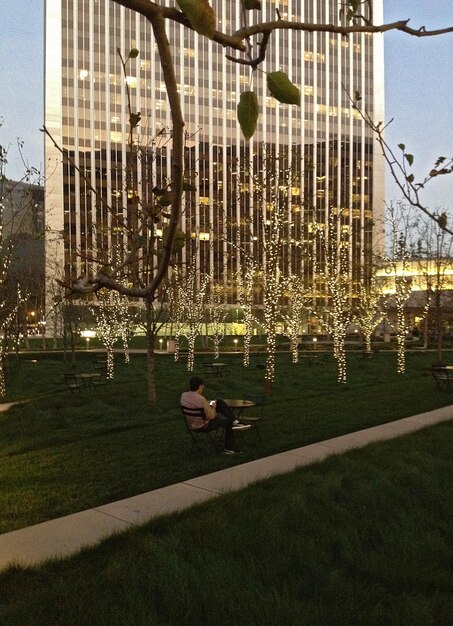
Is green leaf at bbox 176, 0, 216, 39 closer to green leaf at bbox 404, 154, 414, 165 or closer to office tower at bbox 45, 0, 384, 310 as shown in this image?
green leaf at bbox 404, 154, 414, 165

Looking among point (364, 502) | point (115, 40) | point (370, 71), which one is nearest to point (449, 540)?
point (364, 502)

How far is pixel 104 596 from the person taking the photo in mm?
4355

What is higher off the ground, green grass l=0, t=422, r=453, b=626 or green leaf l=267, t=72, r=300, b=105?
green leaf l=267, t=72, r=300, b=105

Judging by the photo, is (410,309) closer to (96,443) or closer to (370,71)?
(96,443)

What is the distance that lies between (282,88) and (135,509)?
6006 mm

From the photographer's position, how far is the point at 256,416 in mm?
12984

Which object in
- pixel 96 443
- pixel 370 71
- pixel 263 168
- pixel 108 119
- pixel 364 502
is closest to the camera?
pixel 364 502

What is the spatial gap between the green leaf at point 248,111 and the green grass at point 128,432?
232 inches

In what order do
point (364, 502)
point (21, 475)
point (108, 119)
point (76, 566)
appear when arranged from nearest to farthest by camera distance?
point (76, 566) < point (364, 502) < point (21, 475) < point (108, 119)

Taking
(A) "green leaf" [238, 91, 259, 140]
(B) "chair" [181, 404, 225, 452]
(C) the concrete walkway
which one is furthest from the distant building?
(A) "green leaf" [238, 91, 259, 140]

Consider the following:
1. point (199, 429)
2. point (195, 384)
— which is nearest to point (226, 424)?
point (199, 429)

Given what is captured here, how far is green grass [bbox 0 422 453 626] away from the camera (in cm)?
415

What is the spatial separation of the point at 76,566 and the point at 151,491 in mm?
2255

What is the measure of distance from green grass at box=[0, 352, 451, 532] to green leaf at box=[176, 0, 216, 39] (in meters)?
6.04
